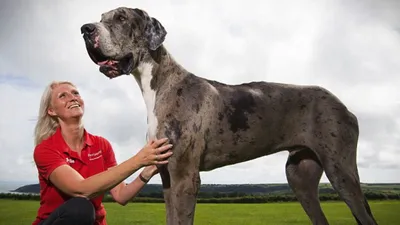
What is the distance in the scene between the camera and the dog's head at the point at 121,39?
2.27m

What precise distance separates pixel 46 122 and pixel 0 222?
10.3 feet

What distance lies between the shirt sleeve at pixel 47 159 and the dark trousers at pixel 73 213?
0.71 ft

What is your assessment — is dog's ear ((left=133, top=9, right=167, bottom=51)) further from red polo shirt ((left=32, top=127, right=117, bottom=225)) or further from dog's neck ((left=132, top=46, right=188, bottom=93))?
red polo shirt ((left=32, top=127, right=117, bottom=225))

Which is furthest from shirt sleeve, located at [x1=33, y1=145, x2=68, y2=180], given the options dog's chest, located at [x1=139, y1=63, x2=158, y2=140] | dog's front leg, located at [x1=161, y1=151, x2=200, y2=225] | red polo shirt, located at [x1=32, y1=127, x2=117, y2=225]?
dog's front leg, located at [x1=161, y1=151, x2=200, y2=225]

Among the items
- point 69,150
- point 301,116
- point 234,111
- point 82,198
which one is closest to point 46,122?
point 69,150

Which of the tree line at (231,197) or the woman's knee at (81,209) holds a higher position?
the woman's knee at (81,209)

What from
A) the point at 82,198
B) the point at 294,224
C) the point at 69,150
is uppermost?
the point at 69,150

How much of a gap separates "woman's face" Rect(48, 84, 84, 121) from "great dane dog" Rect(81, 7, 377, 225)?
2.16ft

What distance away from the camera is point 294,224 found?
5938mm

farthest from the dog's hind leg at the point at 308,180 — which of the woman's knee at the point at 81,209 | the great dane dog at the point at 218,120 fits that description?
the woman's knee at the point at 81,209

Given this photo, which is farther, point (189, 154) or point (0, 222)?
point (0, 222)

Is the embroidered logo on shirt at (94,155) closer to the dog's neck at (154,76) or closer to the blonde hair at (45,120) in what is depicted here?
the blonde hair at (45,120)

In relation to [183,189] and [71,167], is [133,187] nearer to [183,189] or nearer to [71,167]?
[71,167]

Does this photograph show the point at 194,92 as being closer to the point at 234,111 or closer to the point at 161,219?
the point at 234,111
